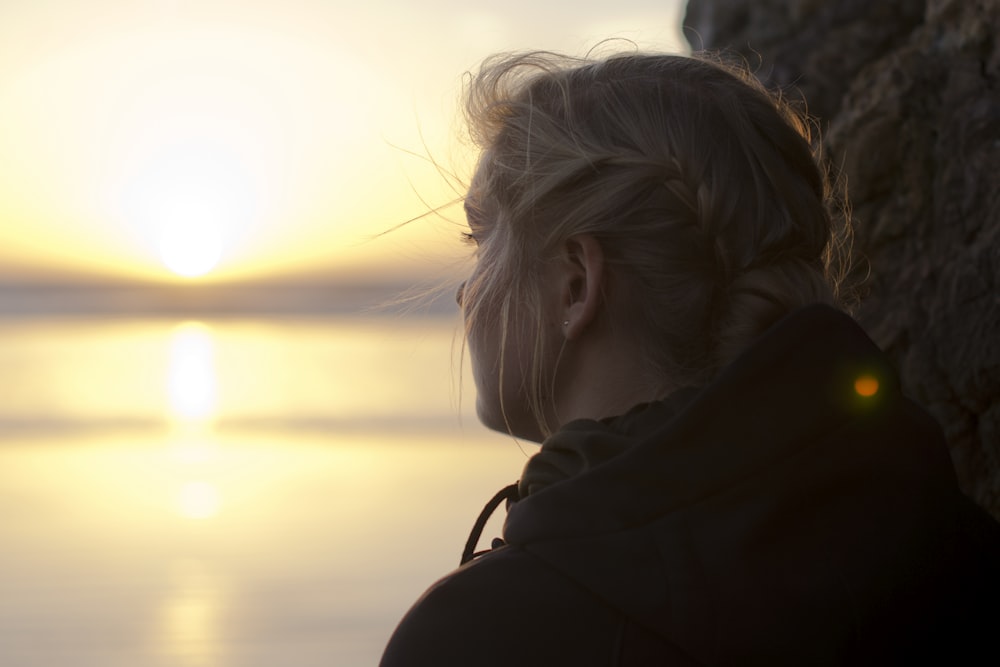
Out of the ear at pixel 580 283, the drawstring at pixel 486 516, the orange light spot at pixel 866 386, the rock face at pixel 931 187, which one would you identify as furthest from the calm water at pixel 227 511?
the rock face at pixel 931 187

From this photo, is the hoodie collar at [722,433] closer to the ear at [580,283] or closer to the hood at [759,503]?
the hood at [759,503]

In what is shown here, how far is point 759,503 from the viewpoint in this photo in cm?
122

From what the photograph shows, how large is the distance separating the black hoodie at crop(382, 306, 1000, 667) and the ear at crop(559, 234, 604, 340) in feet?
0.68

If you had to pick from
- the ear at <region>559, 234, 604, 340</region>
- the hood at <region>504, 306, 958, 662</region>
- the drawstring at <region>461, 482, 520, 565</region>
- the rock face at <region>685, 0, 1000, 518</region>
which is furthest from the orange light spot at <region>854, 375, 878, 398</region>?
the rock face at <region>685, 0, 1000, 518</region>

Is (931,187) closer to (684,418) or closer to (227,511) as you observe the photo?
(684,418)

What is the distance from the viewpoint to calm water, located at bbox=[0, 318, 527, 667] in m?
4.16

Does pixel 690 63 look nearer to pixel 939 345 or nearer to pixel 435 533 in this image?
pixel 939 345

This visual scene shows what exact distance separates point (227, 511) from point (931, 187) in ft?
14.4

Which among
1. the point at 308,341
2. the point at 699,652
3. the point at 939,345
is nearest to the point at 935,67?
→ the point at 939,345

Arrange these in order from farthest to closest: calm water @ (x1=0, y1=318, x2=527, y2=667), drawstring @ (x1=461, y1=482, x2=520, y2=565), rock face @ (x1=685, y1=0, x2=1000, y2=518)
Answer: calm water @ (x1=0, y1=318, x2=527, y2=667)
rock face @ (x1=685, y1=0, x2=1000, y2=518)
drawstring @ (x1=461, y1=482, x2=520, y2=565)

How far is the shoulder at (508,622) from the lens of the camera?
1.19m

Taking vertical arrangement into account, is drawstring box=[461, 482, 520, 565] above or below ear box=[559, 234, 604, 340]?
below

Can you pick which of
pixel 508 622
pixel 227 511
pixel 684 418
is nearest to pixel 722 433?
pixel 684 418

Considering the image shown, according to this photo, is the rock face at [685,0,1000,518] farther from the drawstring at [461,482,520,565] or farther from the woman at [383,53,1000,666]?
the drawstring at [461,482,520,565]
